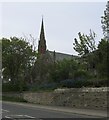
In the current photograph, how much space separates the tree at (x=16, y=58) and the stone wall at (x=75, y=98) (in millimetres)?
15207

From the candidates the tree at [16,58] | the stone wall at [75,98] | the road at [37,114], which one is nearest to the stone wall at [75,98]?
the stone wall at [75,98]

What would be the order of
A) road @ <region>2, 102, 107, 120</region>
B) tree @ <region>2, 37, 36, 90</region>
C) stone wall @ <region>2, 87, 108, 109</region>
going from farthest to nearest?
tree @ <region>2, 37, 36, 90</region> → stone wall @ <region>2, 87, 108, 109</region> → road @ <region>2, 102, 107, 120</region>

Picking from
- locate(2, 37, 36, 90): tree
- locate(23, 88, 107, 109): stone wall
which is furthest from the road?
locate(2, 37, 36, 90): tree

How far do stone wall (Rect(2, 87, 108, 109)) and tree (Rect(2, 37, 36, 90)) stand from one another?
1521cm

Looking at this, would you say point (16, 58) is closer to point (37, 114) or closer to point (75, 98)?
point (75, 98)

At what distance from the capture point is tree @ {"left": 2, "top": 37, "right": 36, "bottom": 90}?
6209cm

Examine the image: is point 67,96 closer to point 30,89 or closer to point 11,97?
point 30,89

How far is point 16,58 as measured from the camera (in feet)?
204

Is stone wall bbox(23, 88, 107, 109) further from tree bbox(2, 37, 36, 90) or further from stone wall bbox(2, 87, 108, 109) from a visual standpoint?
tree bbox(2, 37, 36, 90)

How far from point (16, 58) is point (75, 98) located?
1044 inches

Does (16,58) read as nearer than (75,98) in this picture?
No

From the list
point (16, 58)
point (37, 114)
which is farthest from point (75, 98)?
point (16, 58)

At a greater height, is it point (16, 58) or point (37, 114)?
point (16, 58)

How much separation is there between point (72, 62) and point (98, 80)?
20513 millimetres
